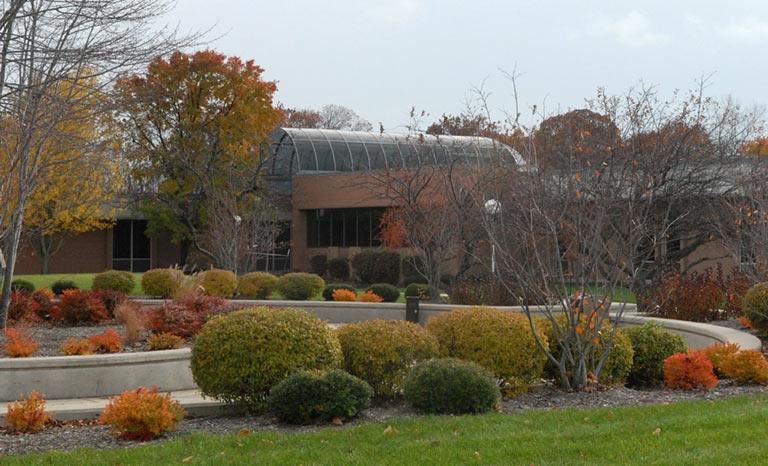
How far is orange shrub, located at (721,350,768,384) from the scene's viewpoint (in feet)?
35.9

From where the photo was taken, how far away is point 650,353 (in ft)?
38.1

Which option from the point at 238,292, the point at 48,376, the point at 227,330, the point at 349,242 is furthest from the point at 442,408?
the point at 349,242

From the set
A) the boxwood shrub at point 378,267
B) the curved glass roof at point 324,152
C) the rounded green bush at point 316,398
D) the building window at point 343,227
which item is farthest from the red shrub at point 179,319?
the curved glass roof at point 324,152

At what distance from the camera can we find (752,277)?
16469mm

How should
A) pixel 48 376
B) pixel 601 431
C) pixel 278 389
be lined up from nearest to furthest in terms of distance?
pixel 601 431 < pixel 278 389 < pixel 48 376

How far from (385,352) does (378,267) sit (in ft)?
85.6

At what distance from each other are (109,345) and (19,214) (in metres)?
3.93

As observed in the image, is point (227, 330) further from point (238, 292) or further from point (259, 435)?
point (238, 292)

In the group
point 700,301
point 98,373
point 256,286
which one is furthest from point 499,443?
point 256,286

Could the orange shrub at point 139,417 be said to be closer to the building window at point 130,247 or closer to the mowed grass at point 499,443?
the mowed grass at point 499,443

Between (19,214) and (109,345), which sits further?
(19,214)

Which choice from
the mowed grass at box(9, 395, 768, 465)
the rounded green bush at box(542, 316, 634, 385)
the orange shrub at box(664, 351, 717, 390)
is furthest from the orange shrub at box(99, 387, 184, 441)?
the orange shrub at box(664, 351, 717, 390)

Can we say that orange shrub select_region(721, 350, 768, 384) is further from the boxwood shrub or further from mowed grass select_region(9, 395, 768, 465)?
the boxwood shrub

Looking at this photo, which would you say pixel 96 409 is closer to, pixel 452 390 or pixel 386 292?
pixel 452 390
